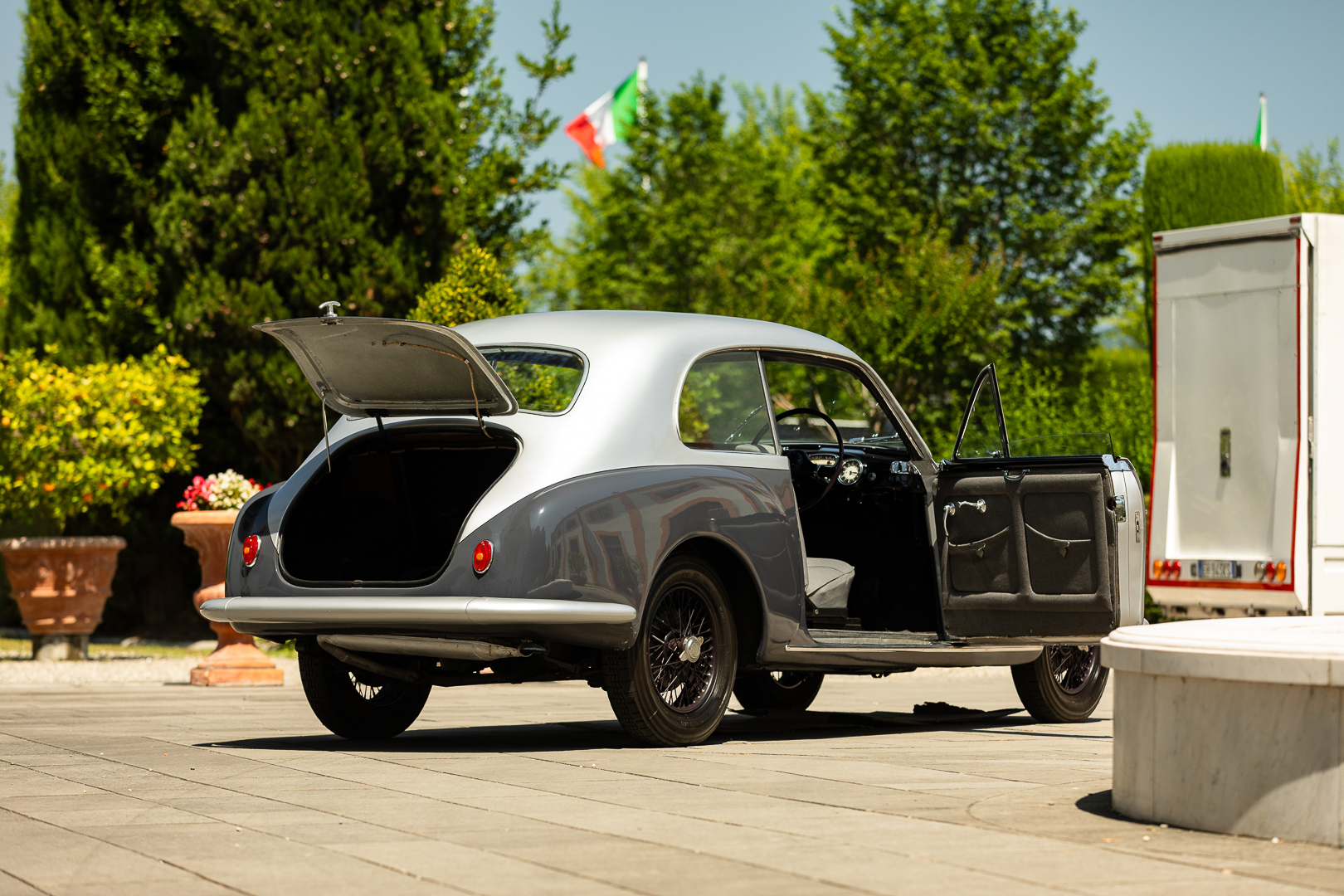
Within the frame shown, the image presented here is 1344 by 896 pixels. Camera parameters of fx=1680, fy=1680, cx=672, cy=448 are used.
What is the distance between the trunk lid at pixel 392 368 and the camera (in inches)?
262

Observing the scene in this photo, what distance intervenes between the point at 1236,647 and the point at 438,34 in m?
13.8

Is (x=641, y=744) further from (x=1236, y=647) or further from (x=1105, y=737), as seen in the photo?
(x=1236, y=647)

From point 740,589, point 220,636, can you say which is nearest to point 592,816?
point 740,589

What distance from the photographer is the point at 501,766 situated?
6.47 meters

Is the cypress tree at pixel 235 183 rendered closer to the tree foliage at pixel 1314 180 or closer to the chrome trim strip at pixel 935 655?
the chrome trim strip at pixel 935 655

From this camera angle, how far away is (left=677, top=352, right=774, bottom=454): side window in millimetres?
7422

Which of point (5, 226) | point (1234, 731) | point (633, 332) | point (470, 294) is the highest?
point (5, 226)

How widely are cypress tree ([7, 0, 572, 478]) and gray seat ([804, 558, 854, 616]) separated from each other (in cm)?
900

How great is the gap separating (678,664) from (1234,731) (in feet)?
9.03

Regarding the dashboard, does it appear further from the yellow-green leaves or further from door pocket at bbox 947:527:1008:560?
the yellow-green leaves

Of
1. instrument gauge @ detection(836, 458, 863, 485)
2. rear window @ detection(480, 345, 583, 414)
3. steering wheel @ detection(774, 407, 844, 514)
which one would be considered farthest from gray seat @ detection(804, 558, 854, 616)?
rear window @ detection(480, 345, 583, 414)

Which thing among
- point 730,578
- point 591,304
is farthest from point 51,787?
point 591,304

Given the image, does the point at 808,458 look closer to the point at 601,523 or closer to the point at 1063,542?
the point at 1063,542

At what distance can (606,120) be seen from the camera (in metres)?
38.4
